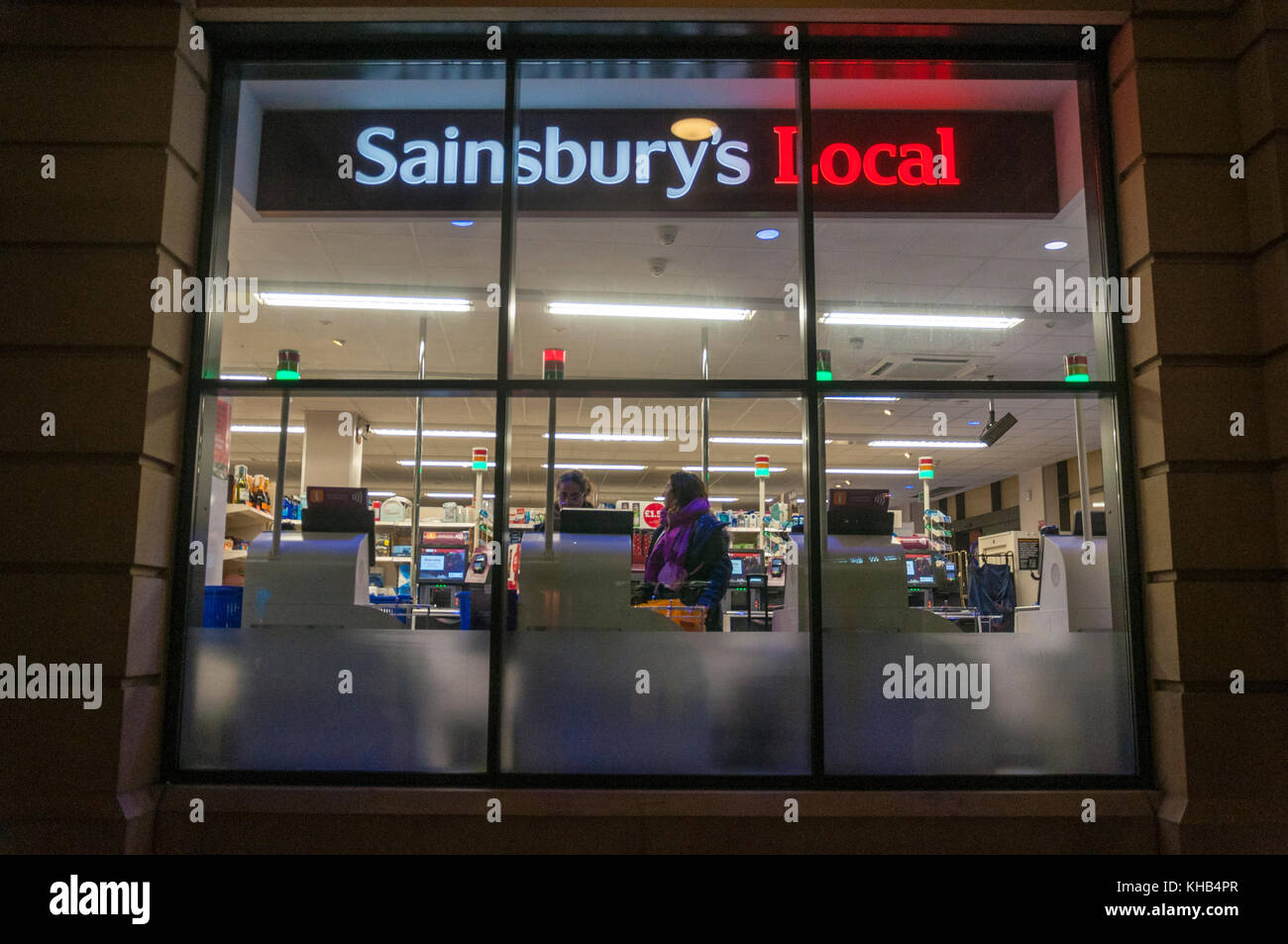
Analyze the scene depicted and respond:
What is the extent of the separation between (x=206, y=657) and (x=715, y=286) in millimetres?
4389

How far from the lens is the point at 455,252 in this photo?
5.77 m

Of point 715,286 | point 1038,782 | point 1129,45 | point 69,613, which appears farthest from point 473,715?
point 715,286

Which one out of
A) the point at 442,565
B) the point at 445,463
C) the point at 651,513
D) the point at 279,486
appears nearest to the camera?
the point at 279,486

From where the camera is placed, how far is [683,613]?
3.49 m

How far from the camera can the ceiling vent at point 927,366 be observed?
7.53 metres

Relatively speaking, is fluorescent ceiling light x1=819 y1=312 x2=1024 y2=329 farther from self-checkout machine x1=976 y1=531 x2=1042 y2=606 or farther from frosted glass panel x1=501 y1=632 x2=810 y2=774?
self-checkout machine x1=976 y1=531 x2=1042 y2=606

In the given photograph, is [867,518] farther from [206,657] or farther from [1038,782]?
[206,657]

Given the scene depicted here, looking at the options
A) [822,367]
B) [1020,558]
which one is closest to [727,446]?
[1020,558]

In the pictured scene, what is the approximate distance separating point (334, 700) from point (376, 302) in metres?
4.16

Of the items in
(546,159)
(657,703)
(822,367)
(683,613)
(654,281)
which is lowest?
(657,703)

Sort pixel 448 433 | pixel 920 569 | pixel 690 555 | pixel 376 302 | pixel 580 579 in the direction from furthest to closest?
1. pixel 448 433
2. pixel 920 569
3. pixel 376 302
4. pixel 690 555
5. pixel 580 579

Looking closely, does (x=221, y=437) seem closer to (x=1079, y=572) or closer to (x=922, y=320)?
(x=1079, y=572)

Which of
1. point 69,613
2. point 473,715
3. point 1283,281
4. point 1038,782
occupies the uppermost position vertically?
point 1283,281

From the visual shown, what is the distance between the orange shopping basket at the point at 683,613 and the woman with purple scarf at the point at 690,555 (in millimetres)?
69
